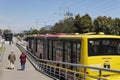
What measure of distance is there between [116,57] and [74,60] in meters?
2.27

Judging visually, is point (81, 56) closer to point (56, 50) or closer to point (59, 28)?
point (56, 50)

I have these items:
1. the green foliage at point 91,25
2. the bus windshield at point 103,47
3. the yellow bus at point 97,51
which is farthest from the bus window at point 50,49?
the green foliage at point 91,25

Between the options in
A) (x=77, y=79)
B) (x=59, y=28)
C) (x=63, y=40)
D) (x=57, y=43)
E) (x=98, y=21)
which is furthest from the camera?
(x=59, y=28)

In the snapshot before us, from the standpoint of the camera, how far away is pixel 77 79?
680 inches

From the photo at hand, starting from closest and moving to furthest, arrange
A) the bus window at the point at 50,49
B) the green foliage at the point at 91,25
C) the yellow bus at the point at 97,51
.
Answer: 1. the yellow bus at the point at 97,51
2. the bus window at the point at 50,49
3. the green foliage at the point at 91,25

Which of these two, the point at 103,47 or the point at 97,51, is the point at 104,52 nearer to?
the point at 103,47

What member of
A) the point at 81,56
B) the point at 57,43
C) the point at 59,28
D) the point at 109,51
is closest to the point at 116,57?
the point at 109,51

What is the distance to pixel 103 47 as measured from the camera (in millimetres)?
17984

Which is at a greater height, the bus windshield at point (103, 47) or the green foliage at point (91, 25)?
the green foliage at point (91, 25)

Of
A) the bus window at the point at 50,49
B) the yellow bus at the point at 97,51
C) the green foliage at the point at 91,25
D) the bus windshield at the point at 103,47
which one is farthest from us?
the green foliage at the point at 91,25

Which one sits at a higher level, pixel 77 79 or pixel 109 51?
pixel 109 51

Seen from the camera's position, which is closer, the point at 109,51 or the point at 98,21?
the point at 109,51

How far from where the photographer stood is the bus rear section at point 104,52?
17609mm

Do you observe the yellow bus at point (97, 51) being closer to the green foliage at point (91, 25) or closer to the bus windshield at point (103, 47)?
the bus windshield at point (103, 47)
